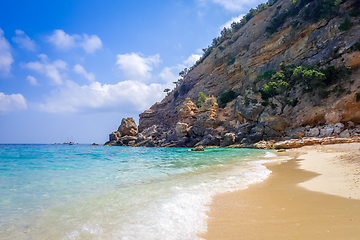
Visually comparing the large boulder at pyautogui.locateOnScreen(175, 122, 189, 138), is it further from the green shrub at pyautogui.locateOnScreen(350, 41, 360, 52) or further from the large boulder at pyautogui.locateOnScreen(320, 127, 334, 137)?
the green shrub at pyautogui.locateOnScreen(350, 41, 360, 52)

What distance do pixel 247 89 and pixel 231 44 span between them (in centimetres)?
1994

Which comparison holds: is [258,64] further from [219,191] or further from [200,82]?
[219,191]

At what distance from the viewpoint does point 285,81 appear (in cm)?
2911

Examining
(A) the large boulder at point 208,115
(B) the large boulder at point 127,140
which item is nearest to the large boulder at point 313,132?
(A) the large boulder at point 208,115

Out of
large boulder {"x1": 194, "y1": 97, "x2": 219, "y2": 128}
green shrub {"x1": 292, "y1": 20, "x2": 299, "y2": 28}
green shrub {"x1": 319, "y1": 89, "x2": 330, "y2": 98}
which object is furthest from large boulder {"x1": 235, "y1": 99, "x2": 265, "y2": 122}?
green shrub {"x1": 292, "y1": 20, "x2": 299, "y2": 28}

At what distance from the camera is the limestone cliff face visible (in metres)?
21.3

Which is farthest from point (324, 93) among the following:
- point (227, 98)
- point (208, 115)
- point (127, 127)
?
point (127, 127)

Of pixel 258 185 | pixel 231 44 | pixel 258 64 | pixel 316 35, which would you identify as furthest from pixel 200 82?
pixel 258 185

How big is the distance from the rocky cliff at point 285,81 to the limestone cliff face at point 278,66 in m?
0.08

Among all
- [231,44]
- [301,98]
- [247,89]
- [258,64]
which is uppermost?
[231,44]

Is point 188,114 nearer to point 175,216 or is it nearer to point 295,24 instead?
point 295,24

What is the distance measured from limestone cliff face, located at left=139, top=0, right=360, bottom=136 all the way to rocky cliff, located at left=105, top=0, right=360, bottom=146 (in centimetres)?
8

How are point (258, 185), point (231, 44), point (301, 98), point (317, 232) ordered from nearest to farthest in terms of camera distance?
point (317, 232)
point (258, 185)
point (301, 98)
point (231, 44)

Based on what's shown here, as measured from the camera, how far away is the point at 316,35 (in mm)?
28875
